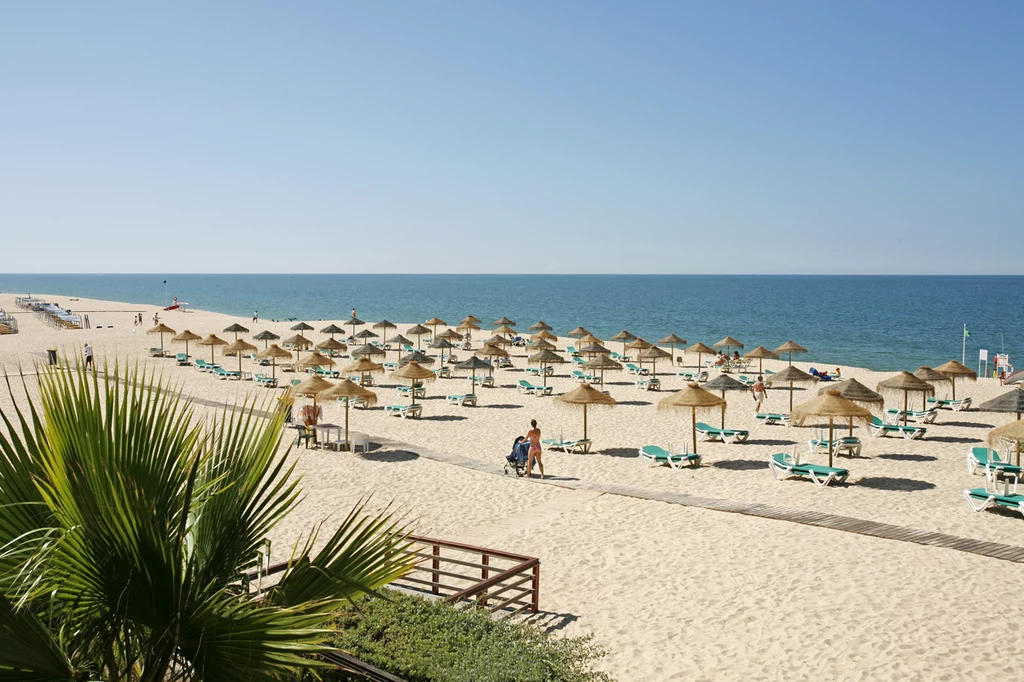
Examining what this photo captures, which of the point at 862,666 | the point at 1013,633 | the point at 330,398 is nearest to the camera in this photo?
the point at 862,666

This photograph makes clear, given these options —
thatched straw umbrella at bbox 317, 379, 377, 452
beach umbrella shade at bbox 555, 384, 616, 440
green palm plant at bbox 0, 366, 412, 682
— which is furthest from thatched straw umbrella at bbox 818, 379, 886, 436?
green palm plant at bbox 0, 366, 412, 682

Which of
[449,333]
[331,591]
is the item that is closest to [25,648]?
[331,591]

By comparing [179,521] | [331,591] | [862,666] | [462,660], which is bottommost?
[862,666]

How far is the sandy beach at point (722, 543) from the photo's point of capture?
7012 mm

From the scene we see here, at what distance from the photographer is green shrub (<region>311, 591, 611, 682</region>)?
4836 mm

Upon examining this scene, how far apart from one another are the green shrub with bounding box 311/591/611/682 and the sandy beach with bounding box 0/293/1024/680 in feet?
3.09

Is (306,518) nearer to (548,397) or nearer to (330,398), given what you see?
(330,398)

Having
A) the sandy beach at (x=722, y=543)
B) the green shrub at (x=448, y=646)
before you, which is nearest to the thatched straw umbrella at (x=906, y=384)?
the sandy beach at (x=722, y=543)

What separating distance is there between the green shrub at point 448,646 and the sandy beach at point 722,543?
3.09 feet

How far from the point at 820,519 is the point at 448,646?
7.47 meters

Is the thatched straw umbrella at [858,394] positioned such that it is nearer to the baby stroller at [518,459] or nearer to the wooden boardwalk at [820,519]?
the wooden boardwalk at [820,519]

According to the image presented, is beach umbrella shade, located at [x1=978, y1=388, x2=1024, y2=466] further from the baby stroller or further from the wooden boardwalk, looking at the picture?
the baby stroller

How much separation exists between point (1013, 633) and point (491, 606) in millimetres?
5275

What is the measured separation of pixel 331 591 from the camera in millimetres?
3033
